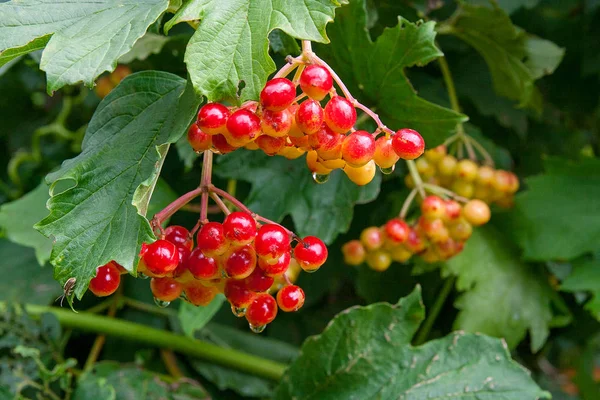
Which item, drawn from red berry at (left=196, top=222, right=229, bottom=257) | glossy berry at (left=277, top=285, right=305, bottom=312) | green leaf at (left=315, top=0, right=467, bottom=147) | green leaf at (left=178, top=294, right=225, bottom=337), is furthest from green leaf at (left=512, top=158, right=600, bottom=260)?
red berry at (left=196, top=222, right=229, bottom=257)

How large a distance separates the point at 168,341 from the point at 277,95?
84 centimetres

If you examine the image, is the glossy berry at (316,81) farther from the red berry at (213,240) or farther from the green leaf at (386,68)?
the green leaf at (386,68)

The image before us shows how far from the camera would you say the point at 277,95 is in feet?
1.85

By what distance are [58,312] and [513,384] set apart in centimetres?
84

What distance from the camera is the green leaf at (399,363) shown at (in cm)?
94

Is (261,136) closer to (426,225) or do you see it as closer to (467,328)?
(426,225)

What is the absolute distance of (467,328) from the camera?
1.19 meters

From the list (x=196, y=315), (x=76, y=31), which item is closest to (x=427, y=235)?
(x=196, y=315)

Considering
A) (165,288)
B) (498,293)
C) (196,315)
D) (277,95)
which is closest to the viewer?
(277,95)

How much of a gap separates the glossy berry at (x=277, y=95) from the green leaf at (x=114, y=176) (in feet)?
0.28

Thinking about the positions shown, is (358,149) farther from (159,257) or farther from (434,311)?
(434,311)

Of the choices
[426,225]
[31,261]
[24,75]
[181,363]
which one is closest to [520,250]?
[426,225]

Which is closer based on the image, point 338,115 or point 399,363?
point 338,115

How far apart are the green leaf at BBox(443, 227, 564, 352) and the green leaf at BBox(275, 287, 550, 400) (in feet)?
0.74
